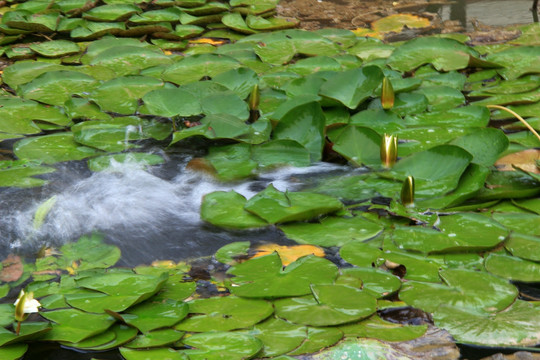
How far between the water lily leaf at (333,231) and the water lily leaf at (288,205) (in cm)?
3

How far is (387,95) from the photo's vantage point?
2494 mm

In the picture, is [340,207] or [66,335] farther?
[340,207]

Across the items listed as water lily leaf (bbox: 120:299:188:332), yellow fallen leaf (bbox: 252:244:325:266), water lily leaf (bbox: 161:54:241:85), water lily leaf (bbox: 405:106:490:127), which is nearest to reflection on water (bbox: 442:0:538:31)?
water lily leaf (bbox: 405:106:490:127)

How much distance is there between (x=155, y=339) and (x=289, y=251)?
50 cm

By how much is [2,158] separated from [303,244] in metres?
1.24

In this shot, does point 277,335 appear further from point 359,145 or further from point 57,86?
point 57,86

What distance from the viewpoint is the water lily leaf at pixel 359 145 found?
2.22 m

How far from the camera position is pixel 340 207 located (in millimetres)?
1946

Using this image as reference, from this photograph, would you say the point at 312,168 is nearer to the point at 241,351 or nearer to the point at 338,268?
the point at 338,268

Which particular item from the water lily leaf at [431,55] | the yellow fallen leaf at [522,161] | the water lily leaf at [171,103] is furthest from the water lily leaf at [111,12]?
the yellow fallen leaf at [522,161]

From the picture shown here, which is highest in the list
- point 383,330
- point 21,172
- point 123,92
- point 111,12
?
point 111,12

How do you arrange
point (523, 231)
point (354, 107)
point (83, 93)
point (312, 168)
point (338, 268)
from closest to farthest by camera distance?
point (338, 268)
point (523, 231)
point (312, 168)
point (354, 107)
point (83, 93)

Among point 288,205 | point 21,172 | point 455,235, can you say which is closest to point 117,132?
point 21,172

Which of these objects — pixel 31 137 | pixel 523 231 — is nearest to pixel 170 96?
pixel 31 137
